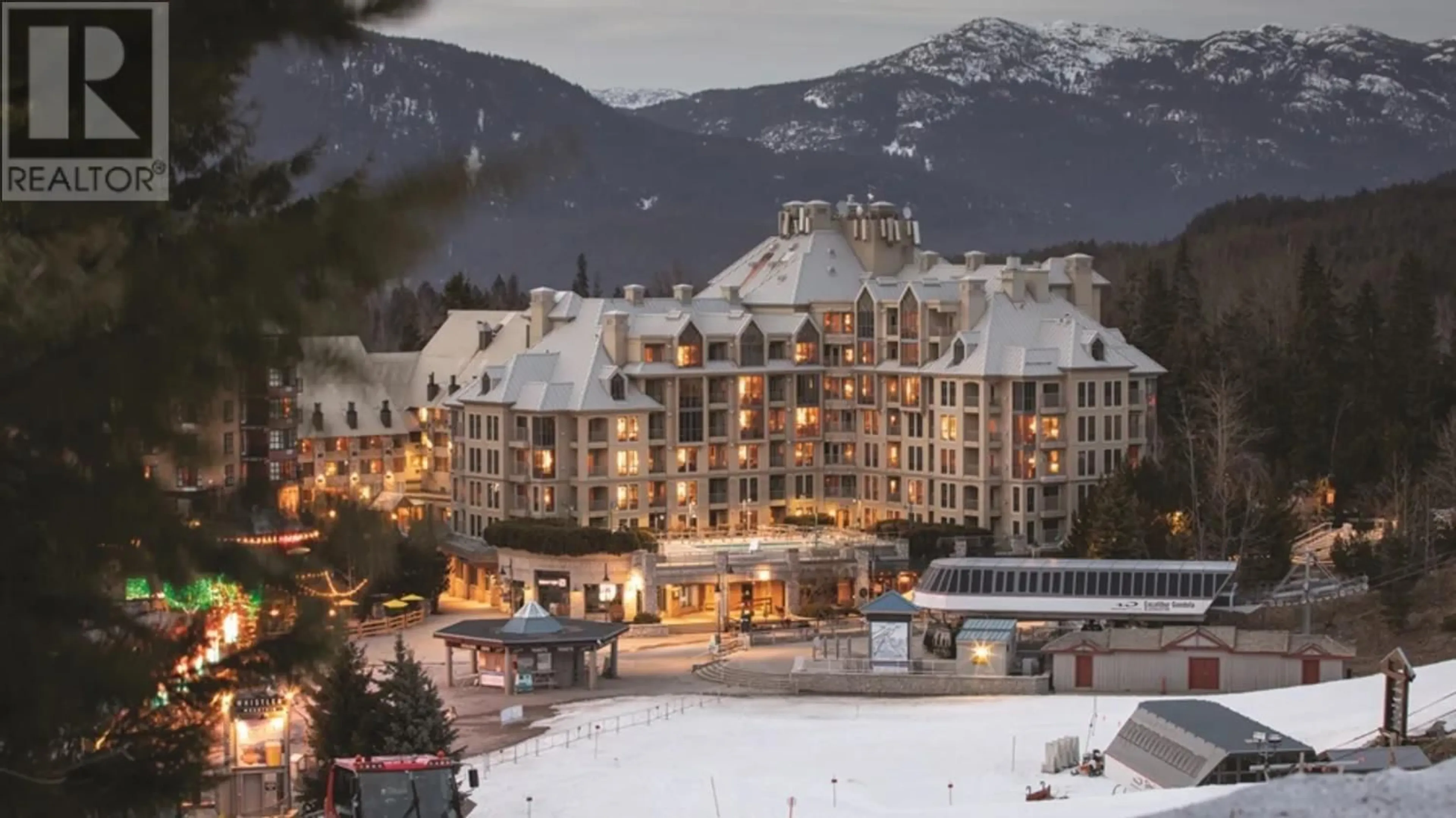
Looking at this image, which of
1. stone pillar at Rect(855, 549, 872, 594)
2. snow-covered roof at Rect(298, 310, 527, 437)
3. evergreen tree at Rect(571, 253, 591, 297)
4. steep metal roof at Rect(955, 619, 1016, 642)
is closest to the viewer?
steep metal roof at Rect(955, 619, 1016, 642)

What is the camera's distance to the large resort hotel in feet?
270

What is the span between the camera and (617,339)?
8494 centimetres

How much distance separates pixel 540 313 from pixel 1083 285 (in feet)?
73.6

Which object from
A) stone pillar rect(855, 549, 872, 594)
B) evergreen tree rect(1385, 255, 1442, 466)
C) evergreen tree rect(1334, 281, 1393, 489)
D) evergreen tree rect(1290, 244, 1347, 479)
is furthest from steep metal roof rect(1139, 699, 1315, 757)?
evergreen tree rect(1385, 255, 1442, 466)

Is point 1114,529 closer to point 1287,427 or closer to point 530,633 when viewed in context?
point 1287,427

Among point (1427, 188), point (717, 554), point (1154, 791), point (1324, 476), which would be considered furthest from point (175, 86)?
point (1427, 188)

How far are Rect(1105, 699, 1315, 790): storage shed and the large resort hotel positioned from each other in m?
29.7

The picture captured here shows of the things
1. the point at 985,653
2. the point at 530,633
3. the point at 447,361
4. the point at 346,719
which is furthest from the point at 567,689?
the point at 447,361

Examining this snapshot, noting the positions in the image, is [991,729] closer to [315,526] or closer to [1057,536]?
[1057,536]

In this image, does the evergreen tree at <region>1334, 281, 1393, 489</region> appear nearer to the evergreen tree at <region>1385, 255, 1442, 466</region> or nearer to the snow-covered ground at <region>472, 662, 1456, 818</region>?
the evergreen tree at <region>1385, 255, 1442, 466</region>

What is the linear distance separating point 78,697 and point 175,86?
3.14 m

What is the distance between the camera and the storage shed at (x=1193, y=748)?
A: 43.9m

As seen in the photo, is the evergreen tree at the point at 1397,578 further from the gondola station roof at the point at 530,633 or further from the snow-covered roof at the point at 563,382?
the snow-covered roof at the point at 563,382

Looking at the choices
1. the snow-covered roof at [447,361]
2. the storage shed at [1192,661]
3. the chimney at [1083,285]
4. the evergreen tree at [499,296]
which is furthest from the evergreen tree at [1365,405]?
the evergreen tree at [499,296]
